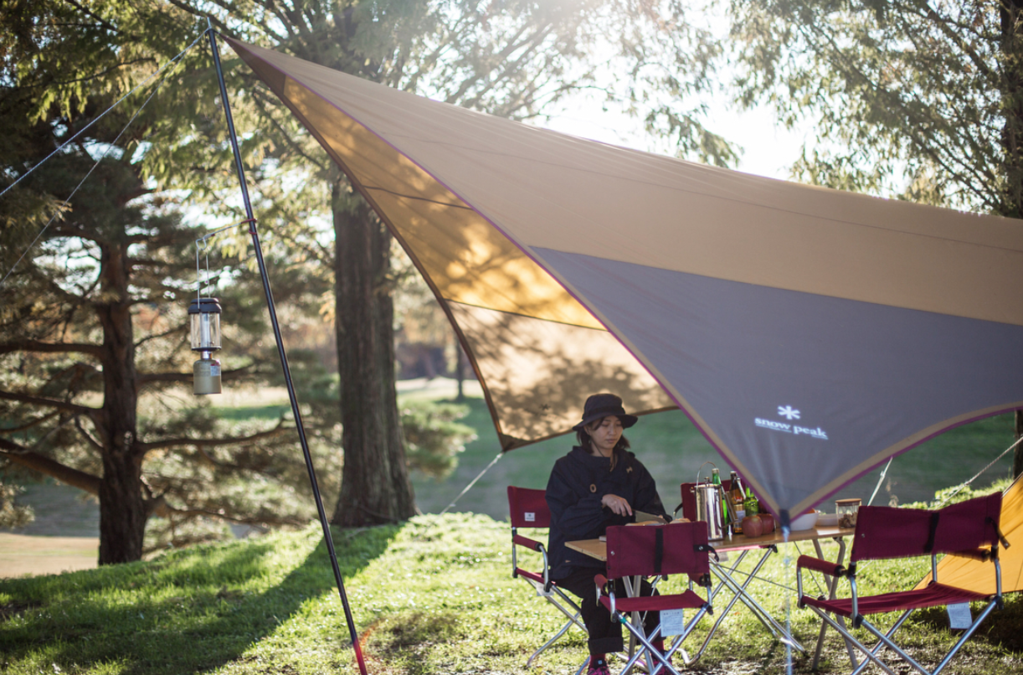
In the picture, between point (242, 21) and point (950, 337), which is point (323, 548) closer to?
point (242, 21)

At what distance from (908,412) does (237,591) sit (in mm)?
4307

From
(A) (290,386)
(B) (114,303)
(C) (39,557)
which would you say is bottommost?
(C) (39,557)

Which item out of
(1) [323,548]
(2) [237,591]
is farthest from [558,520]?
(1) [323,548]

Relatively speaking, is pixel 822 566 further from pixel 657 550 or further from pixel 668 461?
pixel 668 461

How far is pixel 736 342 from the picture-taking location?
9.90 ft

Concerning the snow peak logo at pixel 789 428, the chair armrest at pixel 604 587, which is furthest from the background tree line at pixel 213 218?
the snow peak logo at pixel 789 428

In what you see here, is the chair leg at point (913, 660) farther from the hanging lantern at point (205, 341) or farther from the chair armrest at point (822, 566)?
the hanging lantern at point (205, 341)

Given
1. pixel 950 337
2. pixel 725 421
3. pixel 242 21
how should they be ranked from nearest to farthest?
pixel 725 421, pixel 950 337, pixel 242 21

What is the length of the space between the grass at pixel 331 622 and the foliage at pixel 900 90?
264 centimetres

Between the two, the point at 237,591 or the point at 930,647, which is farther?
the point at 237,591

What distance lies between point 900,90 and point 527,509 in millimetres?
3796

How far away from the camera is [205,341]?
3309mm

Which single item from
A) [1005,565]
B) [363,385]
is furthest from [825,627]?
[363,385]

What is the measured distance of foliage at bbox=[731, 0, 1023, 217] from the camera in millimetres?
5137
